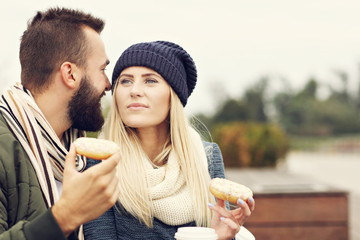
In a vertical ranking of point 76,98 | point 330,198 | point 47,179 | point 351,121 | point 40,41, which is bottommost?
point 351,121

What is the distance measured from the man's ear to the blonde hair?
377mm

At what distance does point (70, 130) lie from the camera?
2830 millimetres

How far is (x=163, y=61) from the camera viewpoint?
2.83 meters

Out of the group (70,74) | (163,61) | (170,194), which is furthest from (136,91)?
(170,194)

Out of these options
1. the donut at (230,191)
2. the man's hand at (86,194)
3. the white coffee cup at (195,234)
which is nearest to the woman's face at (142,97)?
the donut at (230,191)

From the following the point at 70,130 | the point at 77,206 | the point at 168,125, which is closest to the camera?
the point at 77,206

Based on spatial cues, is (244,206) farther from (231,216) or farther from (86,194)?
(86,194)

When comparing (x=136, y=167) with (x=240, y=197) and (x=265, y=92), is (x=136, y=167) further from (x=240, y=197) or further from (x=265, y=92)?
(x=265, y=92)

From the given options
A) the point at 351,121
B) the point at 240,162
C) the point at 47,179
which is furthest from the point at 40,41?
the point at 351,121

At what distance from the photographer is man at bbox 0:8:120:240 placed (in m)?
1.75

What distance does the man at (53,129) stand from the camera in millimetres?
1746

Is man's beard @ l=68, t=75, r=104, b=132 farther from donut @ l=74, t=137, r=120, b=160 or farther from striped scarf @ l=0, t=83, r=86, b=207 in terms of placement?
donut @ l=74, t=137, r=120, b=160

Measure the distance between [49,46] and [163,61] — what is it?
26.6 inches

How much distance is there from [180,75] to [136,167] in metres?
0.63
